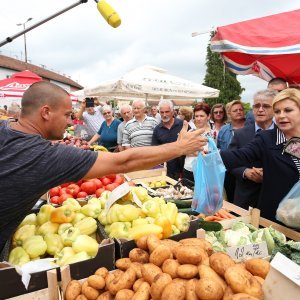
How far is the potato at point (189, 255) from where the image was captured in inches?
58.1

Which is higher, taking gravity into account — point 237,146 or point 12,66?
point 12,66

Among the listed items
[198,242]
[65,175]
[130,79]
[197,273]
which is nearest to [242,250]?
[198,242]

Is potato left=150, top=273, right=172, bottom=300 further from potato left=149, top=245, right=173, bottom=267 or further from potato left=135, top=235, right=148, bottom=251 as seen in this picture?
potato left=135, top=235, right=148, bottom=251

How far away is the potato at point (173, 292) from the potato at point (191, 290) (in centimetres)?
2

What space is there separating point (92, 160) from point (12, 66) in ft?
141

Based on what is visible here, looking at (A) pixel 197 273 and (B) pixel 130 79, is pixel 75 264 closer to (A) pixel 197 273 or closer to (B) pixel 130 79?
(A) pixel 197 273

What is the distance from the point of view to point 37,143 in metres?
1.72

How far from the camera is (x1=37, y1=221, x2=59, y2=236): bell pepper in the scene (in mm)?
2150

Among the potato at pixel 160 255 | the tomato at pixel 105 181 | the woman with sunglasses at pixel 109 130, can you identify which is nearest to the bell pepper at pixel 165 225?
the potato at pixel 160 255

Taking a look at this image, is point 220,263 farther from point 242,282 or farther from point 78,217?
point 78,217

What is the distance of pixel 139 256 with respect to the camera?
1.71 metres

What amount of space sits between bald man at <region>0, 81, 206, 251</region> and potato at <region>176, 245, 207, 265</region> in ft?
2.15

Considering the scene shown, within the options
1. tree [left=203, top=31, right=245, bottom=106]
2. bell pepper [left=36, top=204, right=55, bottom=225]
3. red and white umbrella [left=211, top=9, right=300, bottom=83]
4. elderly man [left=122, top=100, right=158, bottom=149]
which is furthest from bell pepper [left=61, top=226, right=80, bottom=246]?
tree [left=203, top=31, right=245, bottom=106]

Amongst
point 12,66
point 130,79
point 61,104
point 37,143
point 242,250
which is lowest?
point 242,250
